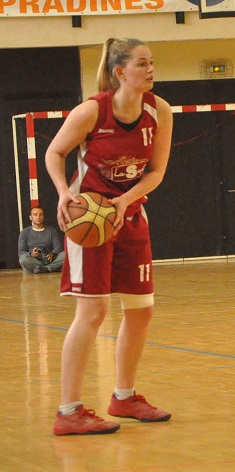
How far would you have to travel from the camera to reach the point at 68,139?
370 cm

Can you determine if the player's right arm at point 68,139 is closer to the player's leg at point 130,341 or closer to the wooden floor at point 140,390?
the player's leg at point 130,341

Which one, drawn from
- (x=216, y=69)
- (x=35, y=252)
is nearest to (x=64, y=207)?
(x=35, y=252)

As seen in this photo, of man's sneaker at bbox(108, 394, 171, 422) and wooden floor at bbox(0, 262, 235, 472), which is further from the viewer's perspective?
man's sneaker at bbox(108, 394, 171, 422)

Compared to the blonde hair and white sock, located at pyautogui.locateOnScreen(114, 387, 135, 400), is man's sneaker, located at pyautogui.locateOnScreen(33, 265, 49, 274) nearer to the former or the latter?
white sock, located at pyautogui.locateOnScreen(114, 387, 135, 400)

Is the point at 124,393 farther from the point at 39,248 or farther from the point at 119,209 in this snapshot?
the point at 39,248

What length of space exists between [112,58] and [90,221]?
657mm

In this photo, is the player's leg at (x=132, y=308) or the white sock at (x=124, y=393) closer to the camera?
the player's leg at (x=132, y=308)

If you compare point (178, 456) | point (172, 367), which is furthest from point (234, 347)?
point (178, 456)

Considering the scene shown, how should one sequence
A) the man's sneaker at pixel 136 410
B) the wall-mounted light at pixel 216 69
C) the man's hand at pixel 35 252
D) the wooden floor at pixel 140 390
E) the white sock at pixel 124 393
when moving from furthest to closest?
the wall-mounted light at pixel 216 69 < the man's hand at pixel 35 252 < the white sock at pixel 124 393 < the man's sneaker at pixel 136 410 < the wooden floor at pixel 140 390

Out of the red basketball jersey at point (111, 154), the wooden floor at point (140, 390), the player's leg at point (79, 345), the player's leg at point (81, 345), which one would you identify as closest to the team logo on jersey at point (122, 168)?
the red basketball jersey at point (111, 154)

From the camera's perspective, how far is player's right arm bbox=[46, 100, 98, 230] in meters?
3.68

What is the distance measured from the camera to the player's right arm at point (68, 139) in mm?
3684

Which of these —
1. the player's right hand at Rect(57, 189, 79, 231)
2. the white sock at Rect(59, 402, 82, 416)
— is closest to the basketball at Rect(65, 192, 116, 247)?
the player's right hand at Rect(57, 189, 79, 231)

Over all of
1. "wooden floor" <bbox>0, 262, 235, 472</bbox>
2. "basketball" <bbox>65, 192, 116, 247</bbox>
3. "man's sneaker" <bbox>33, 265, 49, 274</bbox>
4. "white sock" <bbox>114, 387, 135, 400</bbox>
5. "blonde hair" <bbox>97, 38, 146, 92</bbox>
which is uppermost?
"blonde hair" <bbox>97, 38, 146, 92</bbox>
